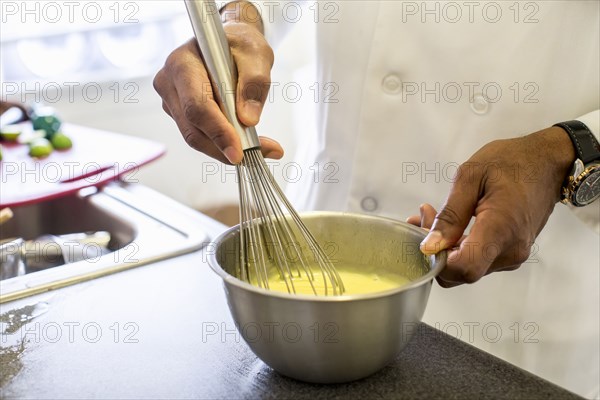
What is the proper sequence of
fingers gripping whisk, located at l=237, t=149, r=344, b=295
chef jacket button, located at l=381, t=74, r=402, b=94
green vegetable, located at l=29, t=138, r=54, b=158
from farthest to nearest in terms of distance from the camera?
green vegetable, located at l=29, t=138, r=54, b=158 → chef jacket button, located at l=381, t=74, r=402, b=94 → fingers gripping whisk, located at l=237, t=149, r=344, b=295

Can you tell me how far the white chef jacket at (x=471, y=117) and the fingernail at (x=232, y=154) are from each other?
296 mm

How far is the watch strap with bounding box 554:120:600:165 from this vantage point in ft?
1.95

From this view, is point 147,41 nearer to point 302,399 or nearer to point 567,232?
point 567,232

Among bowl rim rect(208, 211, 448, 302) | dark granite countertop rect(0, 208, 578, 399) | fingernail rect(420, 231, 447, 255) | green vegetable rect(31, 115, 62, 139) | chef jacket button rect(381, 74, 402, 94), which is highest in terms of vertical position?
chef jacket button rect(381, 74, 402, 94)

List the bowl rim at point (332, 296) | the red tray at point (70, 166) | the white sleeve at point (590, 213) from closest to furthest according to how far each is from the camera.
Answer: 1. the bowl rim at point (332, 296)
2. the white sleeve at point (590, 213)
3. the red tray at point (70, 166)

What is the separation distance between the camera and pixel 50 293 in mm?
634

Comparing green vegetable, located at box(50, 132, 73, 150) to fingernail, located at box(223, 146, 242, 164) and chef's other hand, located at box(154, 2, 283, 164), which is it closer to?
chef's other hand, located at box(154, 2, 283, 164)

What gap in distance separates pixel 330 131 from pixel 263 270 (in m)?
0.36

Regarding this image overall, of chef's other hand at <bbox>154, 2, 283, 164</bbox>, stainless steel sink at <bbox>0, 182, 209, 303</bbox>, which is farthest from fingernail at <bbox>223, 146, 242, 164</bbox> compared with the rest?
stainless steel sink at <bbox>0, 182, 209, 303</bbox>

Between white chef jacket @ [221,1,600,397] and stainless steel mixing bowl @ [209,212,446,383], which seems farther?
white chef jacket @ [221,1,600,397]

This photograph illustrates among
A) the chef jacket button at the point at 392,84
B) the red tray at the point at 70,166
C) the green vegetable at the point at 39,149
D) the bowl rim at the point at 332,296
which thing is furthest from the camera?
the green vegetable at the point at 39,149

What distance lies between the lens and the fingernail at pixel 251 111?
542 millimetres

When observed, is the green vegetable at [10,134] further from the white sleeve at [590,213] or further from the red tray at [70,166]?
the white sleeve at [590,213]

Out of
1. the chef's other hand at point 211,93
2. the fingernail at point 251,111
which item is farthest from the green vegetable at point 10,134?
the fingernail at point 251,111
